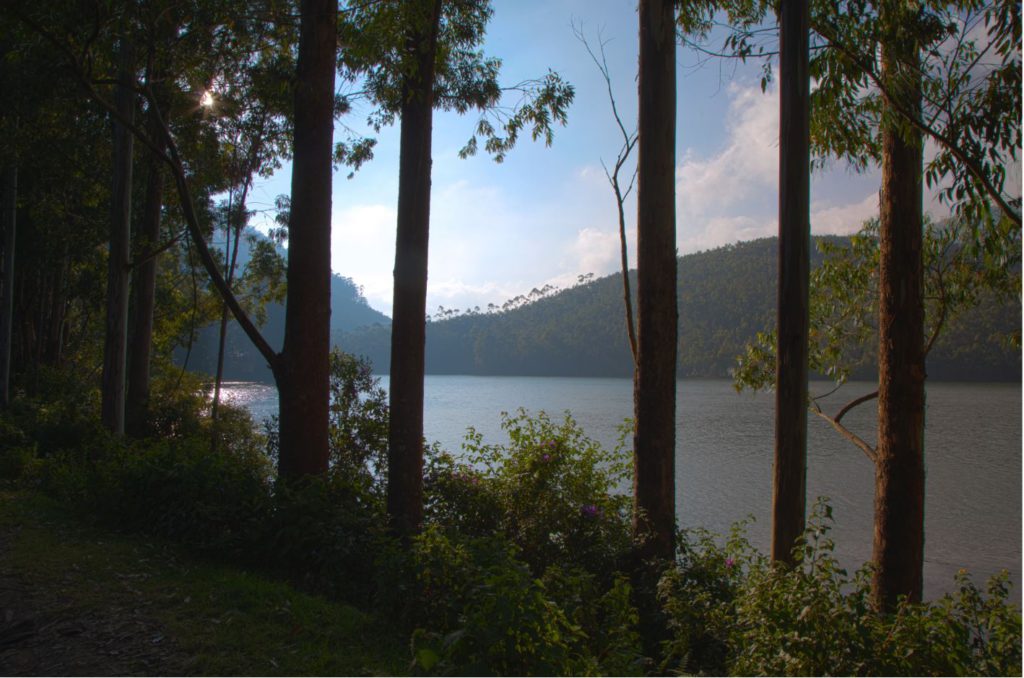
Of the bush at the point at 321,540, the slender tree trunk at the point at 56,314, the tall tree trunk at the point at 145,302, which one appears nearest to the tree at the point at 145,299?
the tall tree trunk at the point at 145,302

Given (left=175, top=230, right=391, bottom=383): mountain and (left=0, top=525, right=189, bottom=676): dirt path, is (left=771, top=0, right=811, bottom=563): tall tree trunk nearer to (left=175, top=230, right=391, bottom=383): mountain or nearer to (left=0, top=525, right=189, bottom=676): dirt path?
(left=0, top=525, right=189, bottom=676): dirt path

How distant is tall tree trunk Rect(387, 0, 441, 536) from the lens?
489 centimetres

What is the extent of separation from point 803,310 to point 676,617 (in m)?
1.85

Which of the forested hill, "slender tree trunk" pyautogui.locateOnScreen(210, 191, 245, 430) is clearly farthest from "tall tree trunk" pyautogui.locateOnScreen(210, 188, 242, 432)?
the forested hill

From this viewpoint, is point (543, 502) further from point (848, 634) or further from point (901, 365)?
point (848, 634)

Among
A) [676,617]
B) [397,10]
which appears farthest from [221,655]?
[397,10]

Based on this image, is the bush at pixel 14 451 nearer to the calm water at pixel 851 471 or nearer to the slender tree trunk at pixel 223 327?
the slender tree trunk at pixel 223 327

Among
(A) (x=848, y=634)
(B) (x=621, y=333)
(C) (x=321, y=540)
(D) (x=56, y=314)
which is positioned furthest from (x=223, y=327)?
(B) (x=621, y=333)

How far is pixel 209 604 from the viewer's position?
3.58 meters

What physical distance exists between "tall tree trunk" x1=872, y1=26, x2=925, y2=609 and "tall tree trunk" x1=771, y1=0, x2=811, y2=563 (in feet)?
6.45

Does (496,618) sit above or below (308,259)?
below

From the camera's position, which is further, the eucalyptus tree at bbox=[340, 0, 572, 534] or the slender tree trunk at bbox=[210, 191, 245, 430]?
the slender tree trunk at bbox=[210, 191, 245, 430]

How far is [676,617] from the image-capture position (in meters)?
3.78

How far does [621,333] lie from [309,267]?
5465 cm
